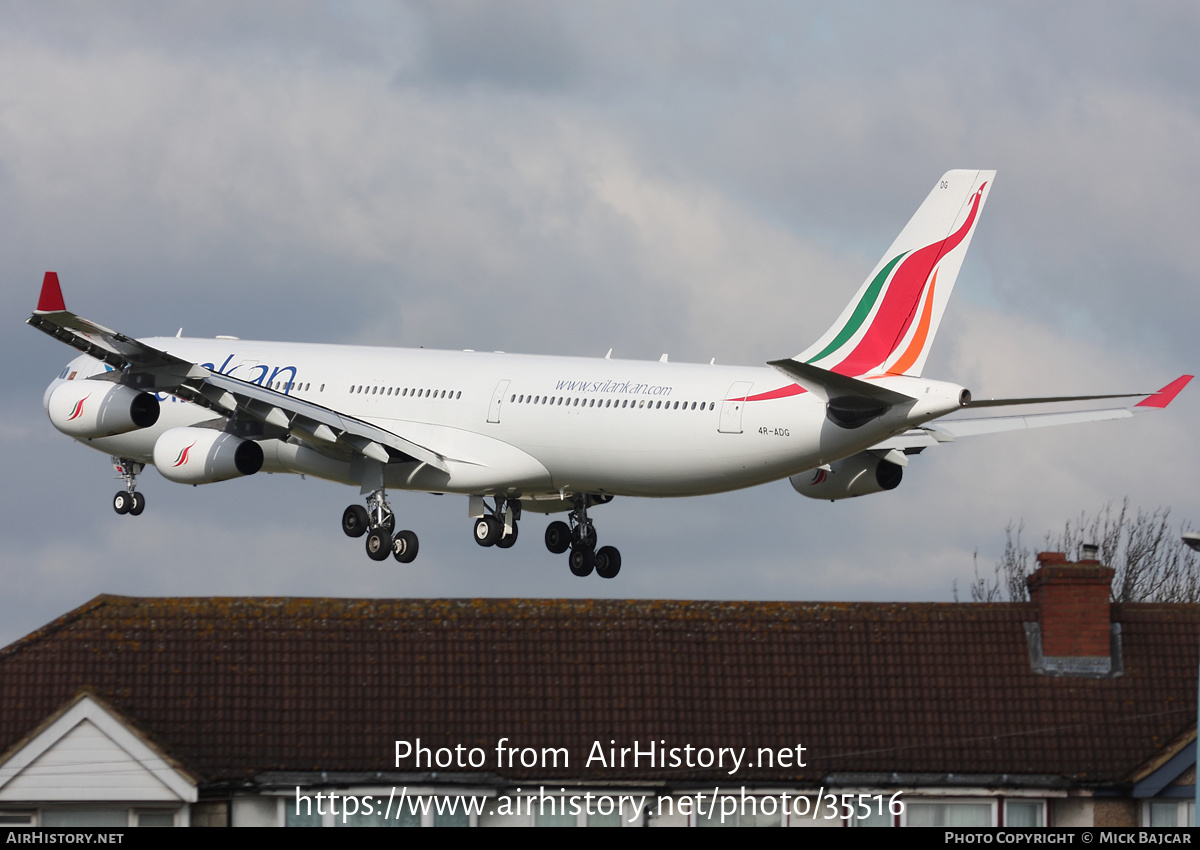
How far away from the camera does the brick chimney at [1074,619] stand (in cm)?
5028

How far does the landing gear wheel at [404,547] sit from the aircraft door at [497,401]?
3808 millimetres

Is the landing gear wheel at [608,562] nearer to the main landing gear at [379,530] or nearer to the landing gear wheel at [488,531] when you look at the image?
the landing gear wheel at [488,531]

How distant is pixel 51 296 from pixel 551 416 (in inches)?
484

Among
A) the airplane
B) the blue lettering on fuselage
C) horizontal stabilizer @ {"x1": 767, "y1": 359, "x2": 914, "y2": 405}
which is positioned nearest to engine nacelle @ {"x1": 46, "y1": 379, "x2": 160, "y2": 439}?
the airplane

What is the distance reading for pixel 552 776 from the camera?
45969 mm

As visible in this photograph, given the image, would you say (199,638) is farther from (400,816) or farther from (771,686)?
(771,686)

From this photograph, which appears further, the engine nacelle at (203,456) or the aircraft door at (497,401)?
the aircraft door at (497,401)

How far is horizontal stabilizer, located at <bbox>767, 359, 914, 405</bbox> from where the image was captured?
147 ft

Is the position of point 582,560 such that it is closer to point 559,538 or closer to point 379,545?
point 559,538

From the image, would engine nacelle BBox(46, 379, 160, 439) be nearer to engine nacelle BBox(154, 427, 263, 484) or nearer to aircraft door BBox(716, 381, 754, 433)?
engine nacelle BBox(154, 427, 263, 484)

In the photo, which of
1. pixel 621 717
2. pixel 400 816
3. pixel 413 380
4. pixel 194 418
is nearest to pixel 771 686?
pixel 621 717

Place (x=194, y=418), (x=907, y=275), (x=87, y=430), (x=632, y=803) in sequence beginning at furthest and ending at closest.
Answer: (x=194, y=418)
(x=87, y=430)
(x=907, y=275)
(x=632, y=803)

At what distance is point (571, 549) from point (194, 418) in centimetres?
1081

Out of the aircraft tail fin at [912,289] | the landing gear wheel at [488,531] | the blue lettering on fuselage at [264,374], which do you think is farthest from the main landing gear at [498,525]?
the aircraft tail fin at [912,289]
